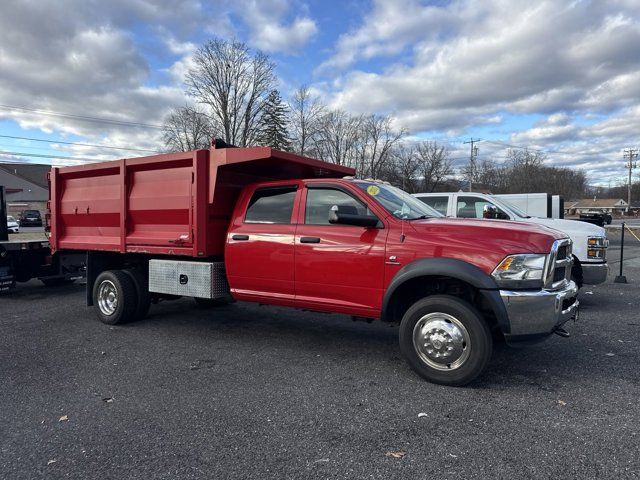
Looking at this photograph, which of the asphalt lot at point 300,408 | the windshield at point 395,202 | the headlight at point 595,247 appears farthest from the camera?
the headlight at point 595,247

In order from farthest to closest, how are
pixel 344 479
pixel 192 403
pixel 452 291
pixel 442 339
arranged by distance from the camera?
pixel 452 291
pixel 442 339
pixel 192 403
pixel 344 479

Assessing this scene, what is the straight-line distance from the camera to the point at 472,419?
364 centimetres

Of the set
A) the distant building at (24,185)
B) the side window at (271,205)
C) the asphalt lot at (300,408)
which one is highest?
the distant building at (24,185)

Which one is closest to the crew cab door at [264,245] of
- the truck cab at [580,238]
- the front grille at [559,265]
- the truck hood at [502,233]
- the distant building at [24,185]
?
the truck hood at [502,233]

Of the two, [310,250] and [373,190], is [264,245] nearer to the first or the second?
[310,250]

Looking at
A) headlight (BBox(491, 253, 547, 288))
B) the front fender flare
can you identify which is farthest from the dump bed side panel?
headlight (BBox(491, 253, 547, 288))

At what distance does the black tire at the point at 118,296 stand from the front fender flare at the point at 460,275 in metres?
4.01

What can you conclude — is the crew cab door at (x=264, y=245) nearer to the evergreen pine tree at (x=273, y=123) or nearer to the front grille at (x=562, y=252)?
the front grille at (x=562, y=252)

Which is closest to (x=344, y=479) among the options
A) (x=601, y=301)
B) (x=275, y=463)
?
(x=275, y=463)

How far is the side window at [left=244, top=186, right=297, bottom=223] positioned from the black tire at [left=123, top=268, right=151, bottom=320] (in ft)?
7.12

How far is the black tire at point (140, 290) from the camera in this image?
680 centimetres

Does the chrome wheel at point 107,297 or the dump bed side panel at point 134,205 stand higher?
the dump bed side panel at point 134,205

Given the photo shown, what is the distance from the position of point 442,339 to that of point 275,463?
1954mm

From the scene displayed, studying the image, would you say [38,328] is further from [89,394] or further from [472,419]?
[472,419]
